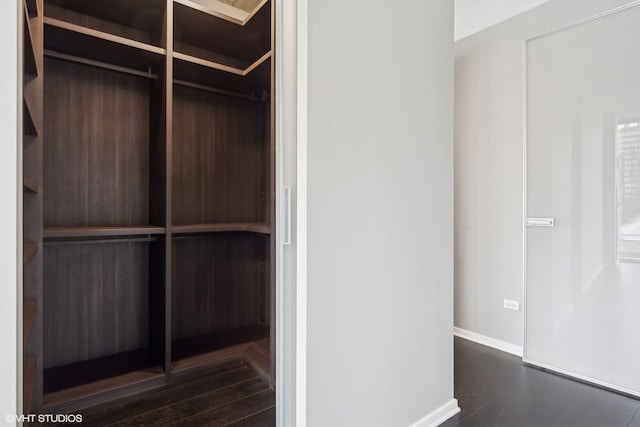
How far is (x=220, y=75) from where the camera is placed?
2.50 metres

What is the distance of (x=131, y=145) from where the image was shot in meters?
2.41

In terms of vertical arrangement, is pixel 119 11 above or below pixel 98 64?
above

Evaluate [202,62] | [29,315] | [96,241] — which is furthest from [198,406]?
[202,62]

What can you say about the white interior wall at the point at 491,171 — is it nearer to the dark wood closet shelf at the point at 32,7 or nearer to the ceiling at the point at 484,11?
the ceiling at the point at 484,11

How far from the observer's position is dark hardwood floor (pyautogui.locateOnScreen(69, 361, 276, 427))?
1.76 m

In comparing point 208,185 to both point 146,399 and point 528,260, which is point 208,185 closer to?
point 146,399

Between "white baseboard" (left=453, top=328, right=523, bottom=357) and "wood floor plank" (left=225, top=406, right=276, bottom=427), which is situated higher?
"white baseboard" (left=453, top=328, right=523, bottom=357)

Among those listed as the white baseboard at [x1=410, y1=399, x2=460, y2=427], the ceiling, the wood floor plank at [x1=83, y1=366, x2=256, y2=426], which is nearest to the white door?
the ceiling

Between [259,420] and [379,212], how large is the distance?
1.24 metres

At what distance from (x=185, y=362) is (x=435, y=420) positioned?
61.5 inches

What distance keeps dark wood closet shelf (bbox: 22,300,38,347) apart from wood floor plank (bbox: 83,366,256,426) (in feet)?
2.13

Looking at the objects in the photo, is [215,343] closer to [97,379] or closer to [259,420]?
[97,379]

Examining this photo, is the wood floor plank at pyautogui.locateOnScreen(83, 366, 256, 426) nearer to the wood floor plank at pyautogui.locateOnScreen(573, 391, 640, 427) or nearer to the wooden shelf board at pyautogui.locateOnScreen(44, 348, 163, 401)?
the wooden shelf board at pyautogui.locateOnScreen(44, 348, 163, 401)

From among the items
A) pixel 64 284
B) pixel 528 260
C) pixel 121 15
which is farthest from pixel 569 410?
pixel 121 15
